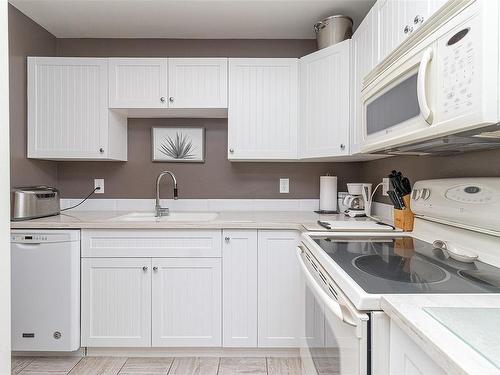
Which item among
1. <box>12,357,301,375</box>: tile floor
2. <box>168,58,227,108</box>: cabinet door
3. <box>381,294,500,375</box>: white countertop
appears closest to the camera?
<box>381,294,500,375</box>: white countertop

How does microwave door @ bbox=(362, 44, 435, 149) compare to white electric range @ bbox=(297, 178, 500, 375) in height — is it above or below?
above

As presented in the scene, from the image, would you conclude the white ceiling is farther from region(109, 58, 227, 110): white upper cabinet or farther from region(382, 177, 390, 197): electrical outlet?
region(382, 177, 390, 197): electrical outlet

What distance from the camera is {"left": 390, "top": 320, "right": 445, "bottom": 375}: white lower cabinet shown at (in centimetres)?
64

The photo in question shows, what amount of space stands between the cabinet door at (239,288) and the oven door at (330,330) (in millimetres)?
477

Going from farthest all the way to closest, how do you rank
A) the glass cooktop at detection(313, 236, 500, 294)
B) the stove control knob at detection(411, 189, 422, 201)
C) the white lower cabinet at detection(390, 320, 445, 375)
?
the stove control knob at detection(411, 189, 422, 201), the glass cooktop at detection(313, 236, 500, 294), the white lower cabinet at detection(390, 320, 445, 375)

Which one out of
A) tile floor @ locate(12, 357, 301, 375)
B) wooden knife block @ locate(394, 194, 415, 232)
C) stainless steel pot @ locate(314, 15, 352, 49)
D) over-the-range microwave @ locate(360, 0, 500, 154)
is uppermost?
stainless steel pot @ locate(314, 15, 352, 49)

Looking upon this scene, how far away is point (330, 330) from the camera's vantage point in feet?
3.54

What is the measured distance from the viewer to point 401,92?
1.19m

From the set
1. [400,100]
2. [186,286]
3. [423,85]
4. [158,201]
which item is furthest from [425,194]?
[158,201]

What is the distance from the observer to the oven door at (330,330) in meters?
0.84

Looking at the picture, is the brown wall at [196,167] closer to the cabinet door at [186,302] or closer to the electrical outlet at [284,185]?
the electrical outlet at [284,185]

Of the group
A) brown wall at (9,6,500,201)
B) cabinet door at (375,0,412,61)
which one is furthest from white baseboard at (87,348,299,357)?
cabinet door at (375,0,412,61)

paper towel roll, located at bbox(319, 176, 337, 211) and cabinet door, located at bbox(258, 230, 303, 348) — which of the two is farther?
paper towel roll, located at bbox(319, 176, 337, 211)

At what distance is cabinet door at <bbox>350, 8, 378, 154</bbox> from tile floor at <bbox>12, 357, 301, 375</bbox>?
142 cm
